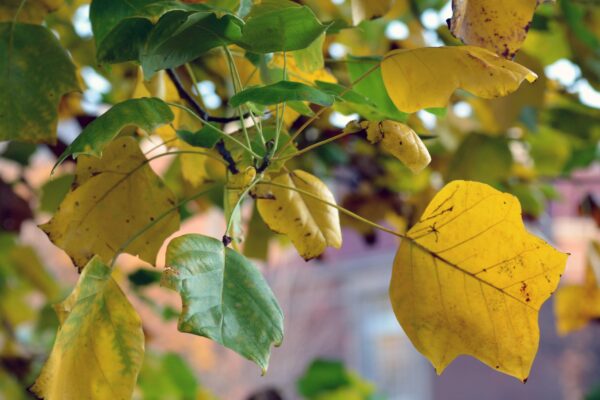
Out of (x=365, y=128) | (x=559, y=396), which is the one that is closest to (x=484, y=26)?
(x=365, y=128)

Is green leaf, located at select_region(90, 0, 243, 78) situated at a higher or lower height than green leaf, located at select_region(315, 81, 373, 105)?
higher

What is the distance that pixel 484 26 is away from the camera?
434mm

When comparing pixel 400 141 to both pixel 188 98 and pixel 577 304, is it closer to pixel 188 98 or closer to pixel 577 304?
pixel 188 98

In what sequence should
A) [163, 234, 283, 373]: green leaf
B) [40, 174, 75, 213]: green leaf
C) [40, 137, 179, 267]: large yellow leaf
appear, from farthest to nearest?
[40, 174, 75, 213]: green leaf → [40, 137, 179, 267]: large yellow leaf → [163, 234, 283, 373]: green leaf

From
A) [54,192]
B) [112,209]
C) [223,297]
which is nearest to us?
[223,297]

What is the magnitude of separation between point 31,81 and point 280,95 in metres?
0.21

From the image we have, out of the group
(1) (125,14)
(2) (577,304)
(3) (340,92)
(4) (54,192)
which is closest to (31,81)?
(1) (125,14)

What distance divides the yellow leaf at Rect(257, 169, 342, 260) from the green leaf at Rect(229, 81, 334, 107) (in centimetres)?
12

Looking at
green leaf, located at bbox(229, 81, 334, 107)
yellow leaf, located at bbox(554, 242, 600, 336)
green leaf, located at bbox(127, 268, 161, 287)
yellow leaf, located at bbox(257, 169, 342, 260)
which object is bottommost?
yellow leaf, located at bbox(554, 242, 600, 336)

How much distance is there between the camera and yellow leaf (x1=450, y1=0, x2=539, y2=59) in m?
0.43

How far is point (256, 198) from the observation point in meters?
0.51

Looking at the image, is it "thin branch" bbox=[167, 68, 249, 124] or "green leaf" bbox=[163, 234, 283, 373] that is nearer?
"green leaf" bbox=[163, 234, 283, 373]

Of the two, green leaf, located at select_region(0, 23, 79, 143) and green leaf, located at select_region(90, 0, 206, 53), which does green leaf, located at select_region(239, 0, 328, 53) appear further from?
green leaf, located at select_region(0, 23, 79, 143)

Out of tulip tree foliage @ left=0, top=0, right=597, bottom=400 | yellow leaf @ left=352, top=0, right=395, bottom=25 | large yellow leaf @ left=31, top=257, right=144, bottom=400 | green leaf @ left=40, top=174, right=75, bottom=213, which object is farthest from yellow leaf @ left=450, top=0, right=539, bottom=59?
green leaf @ left=40, top=174, right=75, bottom=213
